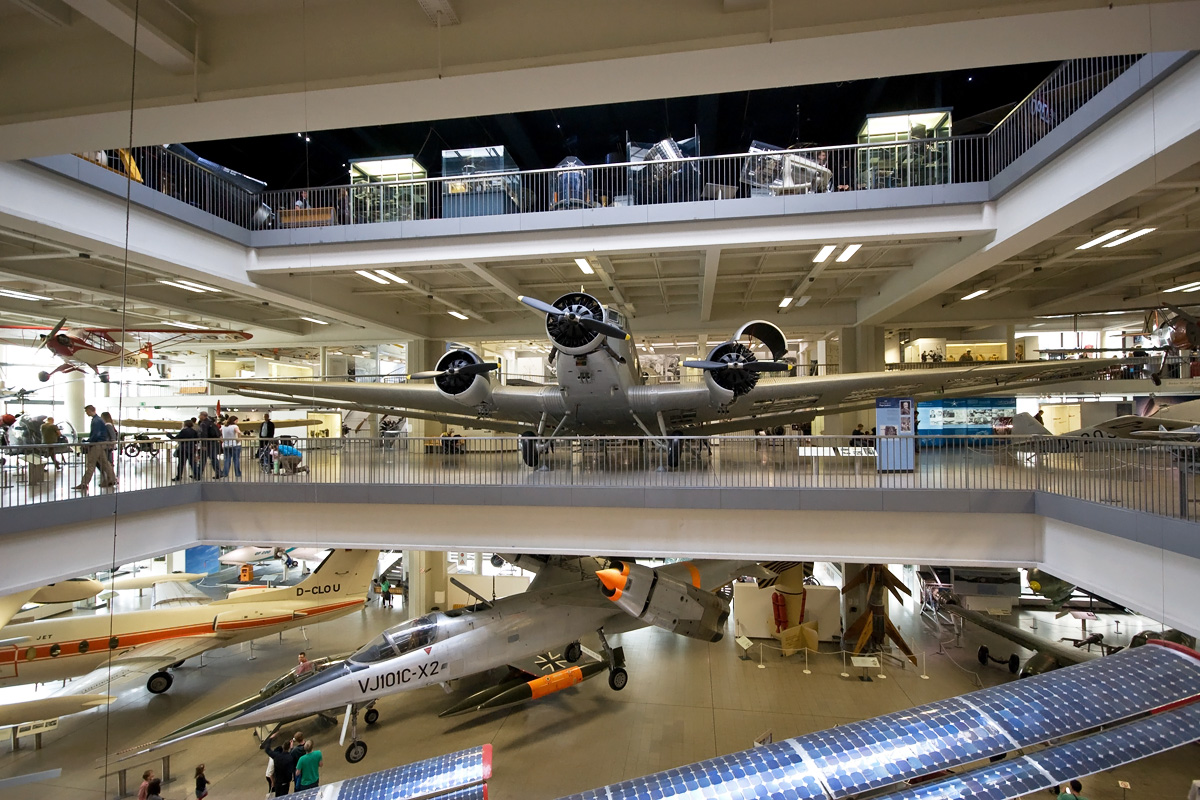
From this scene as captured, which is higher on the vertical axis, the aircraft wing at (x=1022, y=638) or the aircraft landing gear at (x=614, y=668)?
the aircraft wing at (x=1022, y=638)

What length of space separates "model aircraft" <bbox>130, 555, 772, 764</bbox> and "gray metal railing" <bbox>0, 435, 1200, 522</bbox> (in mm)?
2276

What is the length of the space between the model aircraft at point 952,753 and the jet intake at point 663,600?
18.6 ft

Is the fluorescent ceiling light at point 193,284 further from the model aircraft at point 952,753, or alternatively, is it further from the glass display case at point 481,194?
the model aircraft at point 952,753

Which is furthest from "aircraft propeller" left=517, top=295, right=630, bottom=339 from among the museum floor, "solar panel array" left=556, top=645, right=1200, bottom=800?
the museum floor

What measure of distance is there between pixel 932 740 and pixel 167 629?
600 inches

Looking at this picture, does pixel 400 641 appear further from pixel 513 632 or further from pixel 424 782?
pixel 424 782

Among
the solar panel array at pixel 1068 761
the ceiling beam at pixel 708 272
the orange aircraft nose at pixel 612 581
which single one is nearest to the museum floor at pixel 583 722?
the orange aircraft nose at pixel 612 581

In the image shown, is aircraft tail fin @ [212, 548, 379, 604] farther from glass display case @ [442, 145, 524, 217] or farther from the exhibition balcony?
glass display case @ [442, 145, 524, 217]

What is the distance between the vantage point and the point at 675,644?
14602 mm

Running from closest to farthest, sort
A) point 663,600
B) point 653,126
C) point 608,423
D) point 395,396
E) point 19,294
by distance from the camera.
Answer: point 663,600, point 19,294, point 395,396, point 608,423, point 653,126

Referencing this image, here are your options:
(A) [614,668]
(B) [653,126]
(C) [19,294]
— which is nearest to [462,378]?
(A) [614,668]

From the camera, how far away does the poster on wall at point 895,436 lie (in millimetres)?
8592

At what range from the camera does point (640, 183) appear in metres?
12.6

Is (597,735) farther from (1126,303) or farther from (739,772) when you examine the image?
(1126,303)
